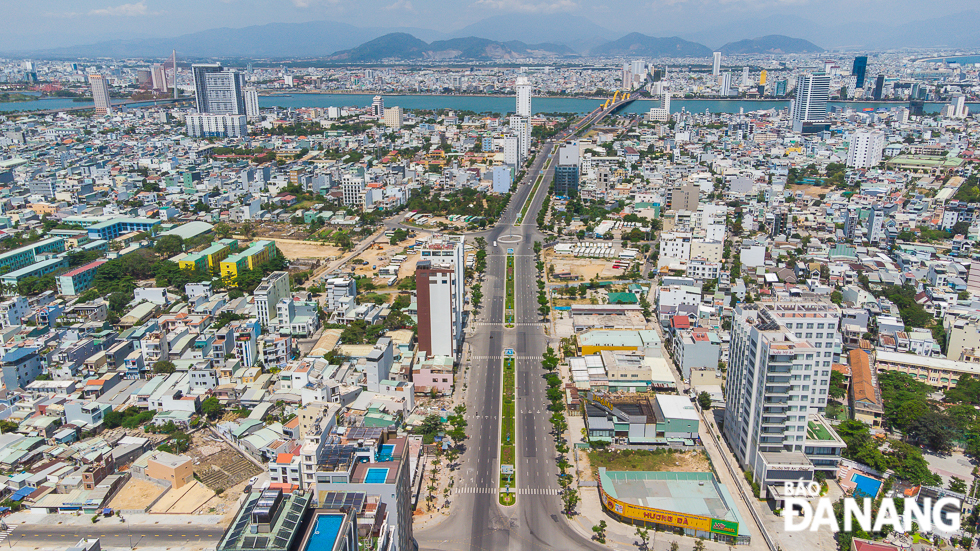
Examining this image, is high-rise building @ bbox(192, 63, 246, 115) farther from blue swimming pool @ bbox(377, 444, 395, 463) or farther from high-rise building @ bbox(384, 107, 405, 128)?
blue swimming pool @ bbox(377, 444, 395, 463)

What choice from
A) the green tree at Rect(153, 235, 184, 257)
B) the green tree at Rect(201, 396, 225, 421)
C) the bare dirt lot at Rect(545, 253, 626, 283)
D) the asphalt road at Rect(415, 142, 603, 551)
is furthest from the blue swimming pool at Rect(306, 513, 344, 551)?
the green tree at Rect(153, 235, 184, 257)

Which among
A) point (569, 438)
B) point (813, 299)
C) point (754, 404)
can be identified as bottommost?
point (569, 438)

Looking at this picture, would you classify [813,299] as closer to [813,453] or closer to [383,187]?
[813,453]

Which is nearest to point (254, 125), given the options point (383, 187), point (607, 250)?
point (383, 187)

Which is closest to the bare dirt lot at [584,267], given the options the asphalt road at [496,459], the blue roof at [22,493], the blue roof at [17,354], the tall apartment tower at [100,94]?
the asphalt road at [496,459]

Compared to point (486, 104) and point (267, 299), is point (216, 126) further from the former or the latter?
point (267, 299)

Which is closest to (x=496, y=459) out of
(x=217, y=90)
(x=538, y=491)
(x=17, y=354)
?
(x=538, y=491)
